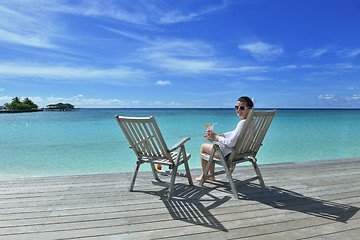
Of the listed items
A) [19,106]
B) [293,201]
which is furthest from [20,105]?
[293,201]

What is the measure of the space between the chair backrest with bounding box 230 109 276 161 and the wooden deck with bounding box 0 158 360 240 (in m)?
0.43

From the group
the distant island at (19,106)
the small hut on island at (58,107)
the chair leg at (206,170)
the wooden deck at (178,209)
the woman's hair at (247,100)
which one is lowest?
the wooden deck at (178,209)

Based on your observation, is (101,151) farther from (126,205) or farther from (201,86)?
(201,86)

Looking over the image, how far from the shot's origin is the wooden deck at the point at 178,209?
2.27 metres

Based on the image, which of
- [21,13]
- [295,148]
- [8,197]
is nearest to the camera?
[8,197]

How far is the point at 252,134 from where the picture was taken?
337 centimetres

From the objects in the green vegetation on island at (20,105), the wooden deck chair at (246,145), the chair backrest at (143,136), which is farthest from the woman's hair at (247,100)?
the green vegetation on island at (20,105)

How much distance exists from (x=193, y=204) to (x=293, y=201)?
1.08 meters

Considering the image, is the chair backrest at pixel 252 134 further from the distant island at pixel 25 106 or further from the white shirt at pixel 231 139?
the distant island at pixel 25 106

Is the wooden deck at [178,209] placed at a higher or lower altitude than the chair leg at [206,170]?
lower

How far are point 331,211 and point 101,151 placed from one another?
9.17m

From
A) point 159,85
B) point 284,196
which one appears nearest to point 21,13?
point 284,196

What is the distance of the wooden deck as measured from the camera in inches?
89.2

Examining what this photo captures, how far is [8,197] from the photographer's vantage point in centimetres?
319
